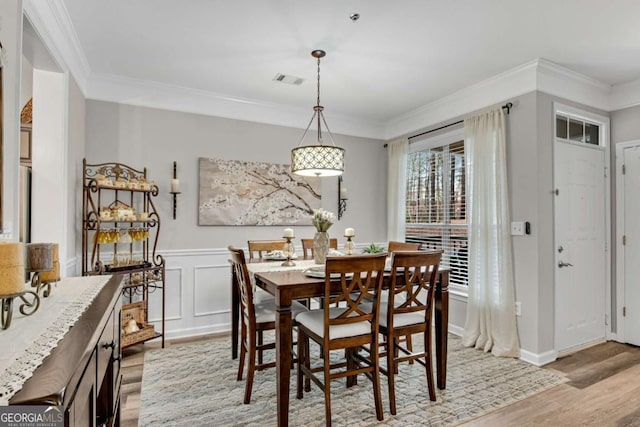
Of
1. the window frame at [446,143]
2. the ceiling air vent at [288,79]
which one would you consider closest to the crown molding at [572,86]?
the window frame at [446,143]

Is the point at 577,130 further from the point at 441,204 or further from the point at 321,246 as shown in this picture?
the point at 321,246

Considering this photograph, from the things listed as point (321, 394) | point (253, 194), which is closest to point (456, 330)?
point (321, 394)

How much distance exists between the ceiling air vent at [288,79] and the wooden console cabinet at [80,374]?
258 cm

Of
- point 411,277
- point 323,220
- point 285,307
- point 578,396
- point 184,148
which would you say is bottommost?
point 578,396

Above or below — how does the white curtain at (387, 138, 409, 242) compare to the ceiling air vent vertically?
below

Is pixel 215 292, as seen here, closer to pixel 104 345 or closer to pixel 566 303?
pixel 104 345

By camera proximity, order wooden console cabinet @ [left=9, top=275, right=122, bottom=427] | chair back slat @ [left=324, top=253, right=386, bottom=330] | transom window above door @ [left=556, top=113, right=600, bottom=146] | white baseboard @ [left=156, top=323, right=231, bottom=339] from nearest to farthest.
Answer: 1. wooden console cabinet @ [left=9, top=275, right=122, bottom=427]
2. chair back slat @ [left=324, top=253, right=386, bottom=330]
3. transom window above door @ [left=556, top=113, right=600, bottom=146]
4. white baseboard @ [left=156, top=323, right=231, bottom=339]

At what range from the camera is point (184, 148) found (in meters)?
3.84

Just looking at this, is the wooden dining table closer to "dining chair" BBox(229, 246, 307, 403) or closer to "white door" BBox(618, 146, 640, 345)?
"dining chair" BBox(229, 246, 307, 403)

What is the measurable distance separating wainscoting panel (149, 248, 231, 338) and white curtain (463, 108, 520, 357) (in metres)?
2.65

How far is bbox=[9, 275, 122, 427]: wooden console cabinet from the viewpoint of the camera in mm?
680

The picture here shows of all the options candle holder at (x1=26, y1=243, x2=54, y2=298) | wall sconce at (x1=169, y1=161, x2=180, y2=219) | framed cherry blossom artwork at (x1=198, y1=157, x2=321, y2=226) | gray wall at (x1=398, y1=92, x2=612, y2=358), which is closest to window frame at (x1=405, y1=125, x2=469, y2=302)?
gray wall at (x1=398, y1=92, x2=612, y2=358)

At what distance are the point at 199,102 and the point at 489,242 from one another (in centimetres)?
337

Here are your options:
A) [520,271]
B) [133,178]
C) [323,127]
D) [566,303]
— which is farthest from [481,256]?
[133,178]
